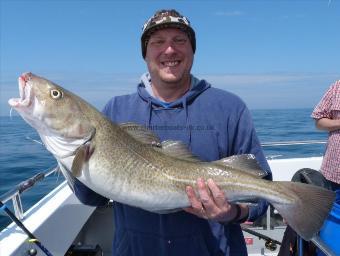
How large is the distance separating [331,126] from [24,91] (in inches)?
150

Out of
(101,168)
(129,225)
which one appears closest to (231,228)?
(129,225)

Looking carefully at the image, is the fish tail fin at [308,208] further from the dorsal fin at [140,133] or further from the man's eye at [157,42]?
the man's eye at [157,42]

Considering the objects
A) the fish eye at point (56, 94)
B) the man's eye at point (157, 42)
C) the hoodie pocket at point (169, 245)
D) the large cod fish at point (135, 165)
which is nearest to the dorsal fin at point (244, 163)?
the large cod fish at point (135, 165)

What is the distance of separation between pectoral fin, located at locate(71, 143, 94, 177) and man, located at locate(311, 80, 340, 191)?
3.35 metres

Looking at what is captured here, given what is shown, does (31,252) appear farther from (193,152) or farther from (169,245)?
(193,152)

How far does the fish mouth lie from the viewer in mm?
2244

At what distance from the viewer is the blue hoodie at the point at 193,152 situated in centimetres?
271

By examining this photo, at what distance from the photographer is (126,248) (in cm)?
282

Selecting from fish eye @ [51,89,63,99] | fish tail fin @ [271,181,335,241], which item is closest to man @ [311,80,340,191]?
fish tail fin @ [271,181,335,241]

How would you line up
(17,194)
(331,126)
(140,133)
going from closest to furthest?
(140,133)
(17,194)
(331,126)

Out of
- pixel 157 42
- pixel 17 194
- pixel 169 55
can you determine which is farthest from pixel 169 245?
pixel 17 194

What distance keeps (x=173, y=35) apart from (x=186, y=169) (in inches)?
39.1

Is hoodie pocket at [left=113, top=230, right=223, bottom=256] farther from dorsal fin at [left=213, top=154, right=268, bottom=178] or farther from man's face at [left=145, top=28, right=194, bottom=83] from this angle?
man's face at [left=145, top=28, right=194, bottom=83]

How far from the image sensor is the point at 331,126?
4.78 meters
